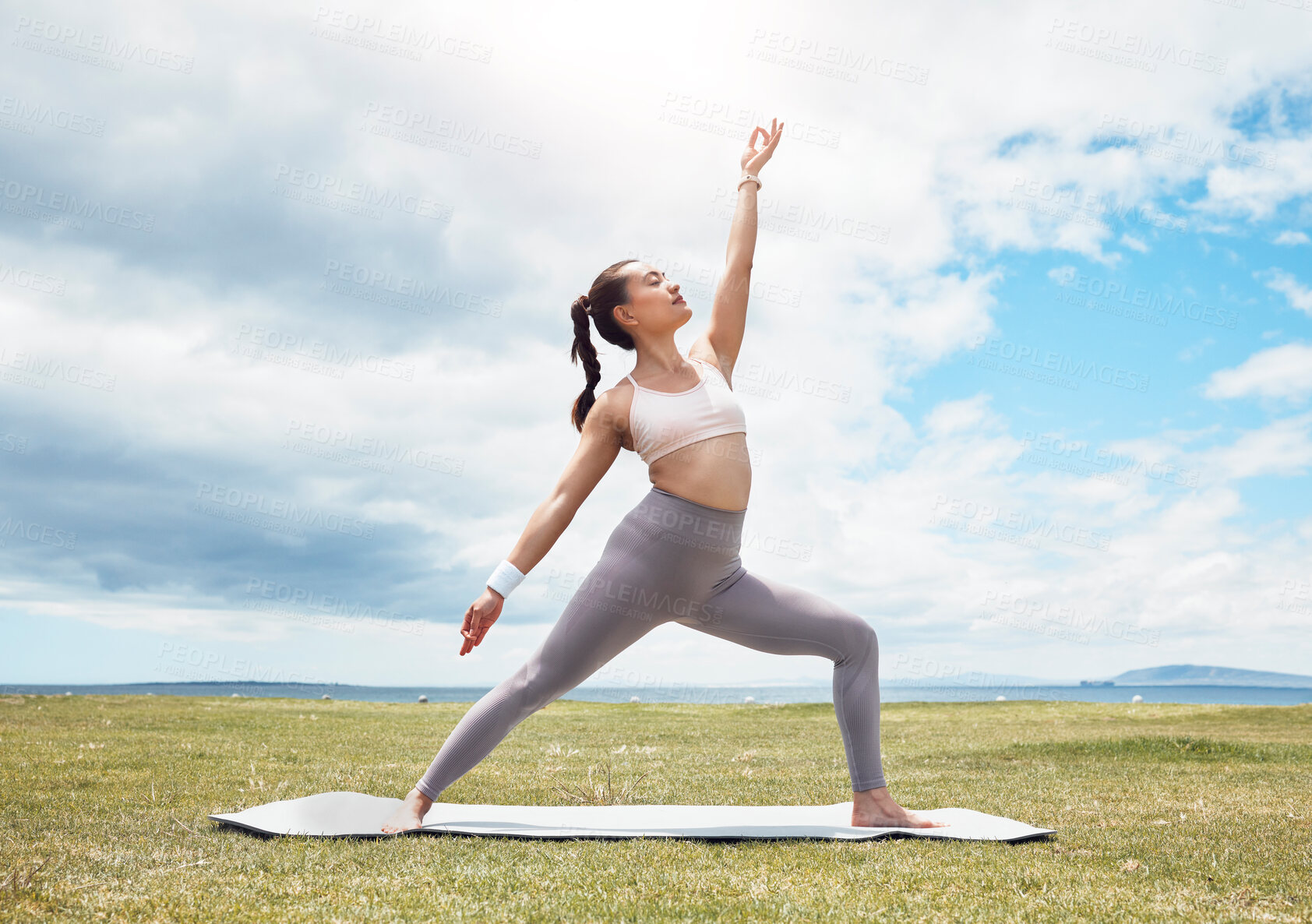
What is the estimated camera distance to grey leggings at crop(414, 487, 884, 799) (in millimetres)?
4508

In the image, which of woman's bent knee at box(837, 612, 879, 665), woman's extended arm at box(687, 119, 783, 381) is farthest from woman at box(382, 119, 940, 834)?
woman's extended arm at box(687, 119, 783, 381)

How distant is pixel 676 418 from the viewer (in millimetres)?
4527

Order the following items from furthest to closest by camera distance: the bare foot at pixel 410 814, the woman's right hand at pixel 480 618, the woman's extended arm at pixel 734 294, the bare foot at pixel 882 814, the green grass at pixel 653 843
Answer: the woman's extended arm at pixel 734 294 → the bare foot at pixel 882 814 → the bare foot at pixel 410 814 → the woman's right hand at pixel 480 618 → the green grass at pixel 653 843

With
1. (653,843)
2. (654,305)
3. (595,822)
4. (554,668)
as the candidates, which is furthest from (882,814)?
(654,305)

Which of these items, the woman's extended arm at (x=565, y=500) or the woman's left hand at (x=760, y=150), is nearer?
the woman's extended arm at (x=565, y=500)

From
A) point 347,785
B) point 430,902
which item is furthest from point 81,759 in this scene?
point 430,902

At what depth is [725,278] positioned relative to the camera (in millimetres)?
5289

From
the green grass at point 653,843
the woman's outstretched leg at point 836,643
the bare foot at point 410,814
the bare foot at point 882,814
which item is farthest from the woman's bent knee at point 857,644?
the bare foot at point 410,814

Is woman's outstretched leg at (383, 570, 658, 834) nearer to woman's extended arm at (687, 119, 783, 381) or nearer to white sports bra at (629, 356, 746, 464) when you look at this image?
white sports bra at (629, 356, 746, 464)

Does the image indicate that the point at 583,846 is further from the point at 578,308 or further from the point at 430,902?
the point at 578,308

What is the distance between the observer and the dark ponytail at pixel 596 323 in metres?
4.80

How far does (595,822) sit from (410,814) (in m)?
0.99

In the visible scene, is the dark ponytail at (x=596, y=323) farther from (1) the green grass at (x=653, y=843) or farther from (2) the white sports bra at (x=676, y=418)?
(1) the green grass at (x=653, y=843)

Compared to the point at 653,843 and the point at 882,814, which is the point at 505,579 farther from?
the point at 882,814
